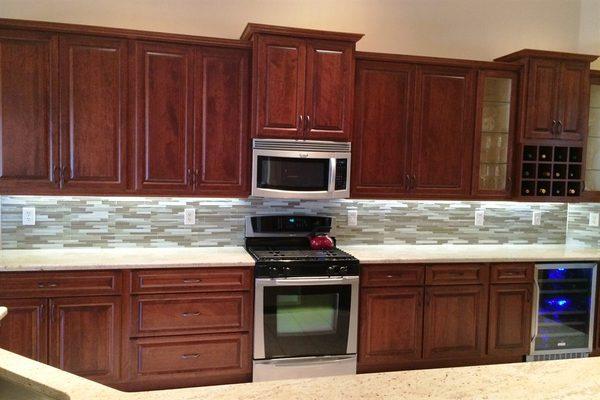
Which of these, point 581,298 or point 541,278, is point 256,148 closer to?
point 541,278

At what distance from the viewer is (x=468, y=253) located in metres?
3.74

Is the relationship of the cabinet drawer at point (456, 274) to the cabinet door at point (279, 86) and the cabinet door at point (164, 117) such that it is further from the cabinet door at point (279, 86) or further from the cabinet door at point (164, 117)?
the cabinet door at point (164, 117)

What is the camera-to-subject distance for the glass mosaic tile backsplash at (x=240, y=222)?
3439mm

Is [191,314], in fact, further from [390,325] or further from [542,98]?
[542,98]

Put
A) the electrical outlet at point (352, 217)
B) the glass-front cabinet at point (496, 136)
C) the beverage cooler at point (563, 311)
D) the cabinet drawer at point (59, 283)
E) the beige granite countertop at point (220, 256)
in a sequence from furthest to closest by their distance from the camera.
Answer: the electrical outlet at point (352, 217), the glass-front cabinet at point (496, 136), the beverage cooler at point (563, 311), the beige granite countertop at point (220, 256), the cabinet drawer at point (59, 283)

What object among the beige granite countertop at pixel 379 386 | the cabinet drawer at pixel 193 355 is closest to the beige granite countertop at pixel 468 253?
the cabinet drawer at pixel 193 355

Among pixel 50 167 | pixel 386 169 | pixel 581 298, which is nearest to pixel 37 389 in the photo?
pixel 50 167

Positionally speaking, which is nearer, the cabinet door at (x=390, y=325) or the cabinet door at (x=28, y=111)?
the cabinet door at (x=28, y=111)

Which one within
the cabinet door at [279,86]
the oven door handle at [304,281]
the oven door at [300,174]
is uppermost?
the cabinet door at [279,86]

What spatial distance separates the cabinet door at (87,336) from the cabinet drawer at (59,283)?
5 centimetres

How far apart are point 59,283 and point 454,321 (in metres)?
2.68

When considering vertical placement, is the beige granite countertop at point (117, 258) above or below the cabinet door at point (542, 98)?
below

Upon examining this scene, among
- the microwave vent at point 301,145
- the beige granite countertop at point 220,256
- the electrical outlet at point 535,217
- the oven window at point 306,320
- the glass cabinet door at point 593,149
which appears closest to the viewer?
the beige granite countertop at point 220,256

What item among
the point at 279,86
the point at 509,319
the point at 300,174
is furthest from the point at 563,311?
the point at 279,86
